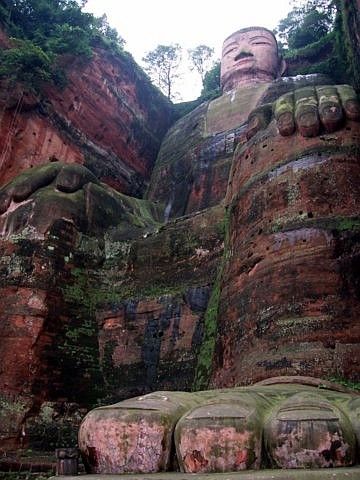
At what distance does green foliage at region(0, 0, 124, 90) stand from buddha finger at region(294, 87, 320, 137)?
417 inches

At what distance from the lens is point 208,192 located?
1769cm

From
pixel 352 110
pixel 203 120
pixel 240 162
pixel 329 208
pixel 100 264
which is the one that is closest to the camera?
pixel 329 208

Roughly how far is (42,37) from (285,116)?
13468mm

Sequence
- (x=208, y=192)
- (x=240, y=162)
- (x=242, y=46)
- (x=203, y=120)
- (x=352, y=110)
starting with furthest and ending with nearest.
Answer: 1. (x=242, y=46)
2. (x=203, y=120)
3. (x=208, y=192)
4. (x=240, y=162)
5. (x=352, y=110)

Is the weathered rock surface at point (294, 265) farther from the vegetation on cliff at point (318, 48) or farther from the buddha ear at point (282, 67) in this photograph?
the buddha ear at point (282, 67)

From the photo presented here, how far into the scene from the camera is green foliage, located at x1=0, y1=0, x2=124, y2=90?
17.4 m

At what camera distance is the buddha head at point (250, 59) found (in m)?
24.9

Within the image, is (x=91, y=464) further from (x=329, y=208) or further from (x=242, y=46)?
(x=242, y=46)

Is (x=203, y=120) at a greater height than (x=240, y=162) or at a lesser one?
greater

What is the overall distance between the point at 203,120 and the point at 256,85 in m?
3.19

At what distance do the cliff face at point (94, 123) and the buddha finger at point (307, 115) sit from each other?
10.1 metres

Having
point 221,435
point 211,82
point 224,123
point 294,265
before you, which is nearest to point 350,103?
point 294,265

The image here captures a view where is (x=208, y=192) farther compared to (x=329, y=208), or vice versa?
(x=208, y=192)

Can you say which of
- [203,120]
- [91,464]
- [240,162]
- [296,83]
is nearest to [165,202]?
Answer: [203,120]
